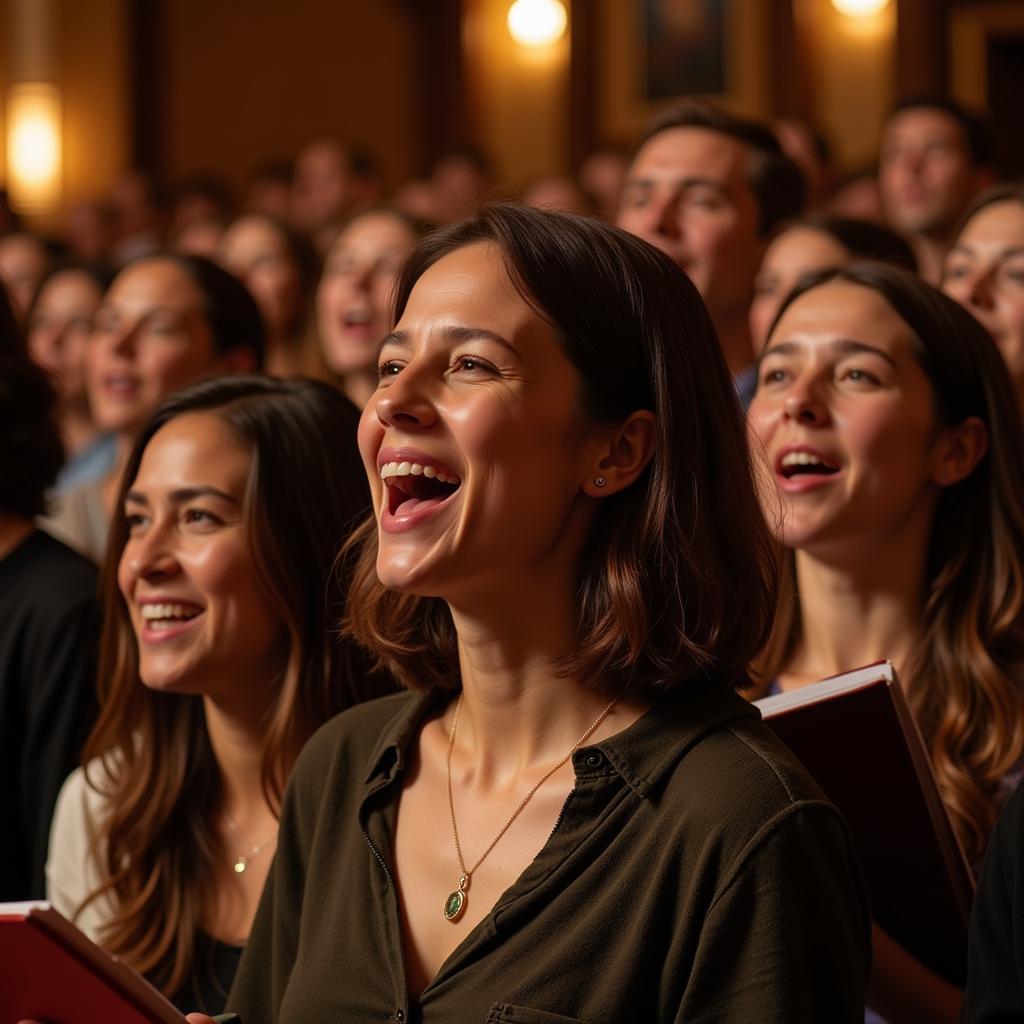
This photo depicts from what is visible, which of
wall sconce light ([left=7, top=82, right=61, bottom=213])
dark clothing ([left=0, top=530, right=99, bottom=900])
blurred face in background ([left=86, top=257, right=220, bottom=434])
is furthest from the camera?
wall sconce light ([left=7, top=82, right=61, bottom=213])

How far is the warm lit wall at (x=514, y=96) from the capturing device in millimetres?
10164

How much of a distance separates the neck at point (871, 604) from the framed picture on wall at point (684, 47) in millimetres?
7562

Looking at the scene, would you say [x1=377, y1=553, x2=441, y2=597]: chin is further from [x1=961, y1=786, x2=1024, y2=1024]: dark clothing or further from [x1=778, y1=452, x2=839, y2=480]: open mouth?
[x1=778, y1=452, x2=839, y2=480]: open mouth

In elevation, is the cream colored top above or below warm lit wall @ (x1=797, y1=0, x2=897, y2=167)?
below

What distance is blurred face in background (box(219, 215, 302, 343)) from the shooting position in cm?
528

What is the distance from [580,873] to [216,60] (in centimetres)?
978

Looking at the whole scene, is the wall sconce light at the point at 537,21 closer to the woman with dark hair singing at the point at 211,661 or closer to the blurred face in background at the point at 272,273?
the blurred face in background at the point at 272,273

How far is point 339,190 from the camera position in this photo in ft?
24.7

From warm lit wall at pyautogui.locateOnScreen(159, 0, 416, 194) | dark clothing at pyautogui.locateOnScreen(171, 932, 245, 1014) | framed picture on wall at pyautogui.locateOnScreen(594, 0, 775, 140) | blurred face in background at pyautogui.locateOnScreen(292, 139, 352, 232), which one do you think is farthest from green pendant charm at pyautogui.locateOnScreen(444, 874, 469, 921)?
warm lit wall at pyautogui.locateOnScreen(159, 0, 416, 194)

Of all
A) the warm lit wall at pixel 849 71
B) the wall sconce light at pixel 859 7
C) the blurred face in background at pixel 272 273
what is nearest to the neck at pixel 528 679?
the blurred face in background at pixel 272 273

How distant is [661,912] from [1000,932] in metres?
0.30

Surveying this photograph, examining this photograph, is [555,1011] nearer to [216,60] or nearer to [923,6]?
[923,6]

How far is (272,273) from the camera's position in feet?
17.3

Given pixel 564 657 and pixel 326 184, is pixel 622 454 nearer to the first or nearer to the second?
pixel 564 657
